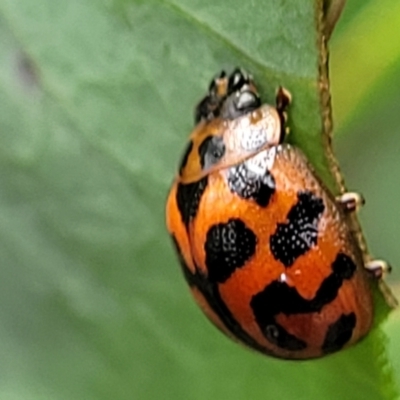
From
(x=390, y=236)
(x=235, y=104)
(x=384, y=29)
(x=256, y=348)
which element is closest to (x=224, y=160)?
(x=235, y=104)

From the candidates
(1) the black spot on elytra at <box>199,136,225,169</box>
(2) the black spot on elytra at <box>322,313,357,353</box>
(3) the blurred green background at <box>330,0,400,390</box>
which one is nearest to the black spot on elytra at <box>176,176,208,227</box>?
(1) the black spot on elytra at <box>199,136,225,169</box>

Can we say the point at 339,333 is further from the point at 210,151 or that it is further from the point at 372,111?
the point at 372,111

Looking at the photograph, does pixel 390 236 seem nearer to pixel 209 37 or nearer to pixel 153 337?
pixel 153 337

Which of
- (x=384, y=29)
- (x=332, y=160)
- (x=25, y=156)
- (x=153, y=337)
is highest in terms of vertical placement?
(x=384, y=29)

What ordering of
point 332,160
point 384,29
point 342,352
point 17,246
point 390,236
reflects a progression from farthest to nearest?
point 390,236 < point 384,29 < point 17,246 < point 342,352 < point 332,160

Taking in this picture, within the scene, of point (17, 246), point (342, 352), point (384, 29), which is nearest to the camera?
point (342, 352)

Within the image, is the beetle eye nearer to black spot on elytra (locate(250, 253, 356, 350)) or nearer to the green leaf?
the green leaf

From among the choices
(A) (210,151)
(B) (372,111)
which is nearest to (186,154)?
(A) (210,151)
